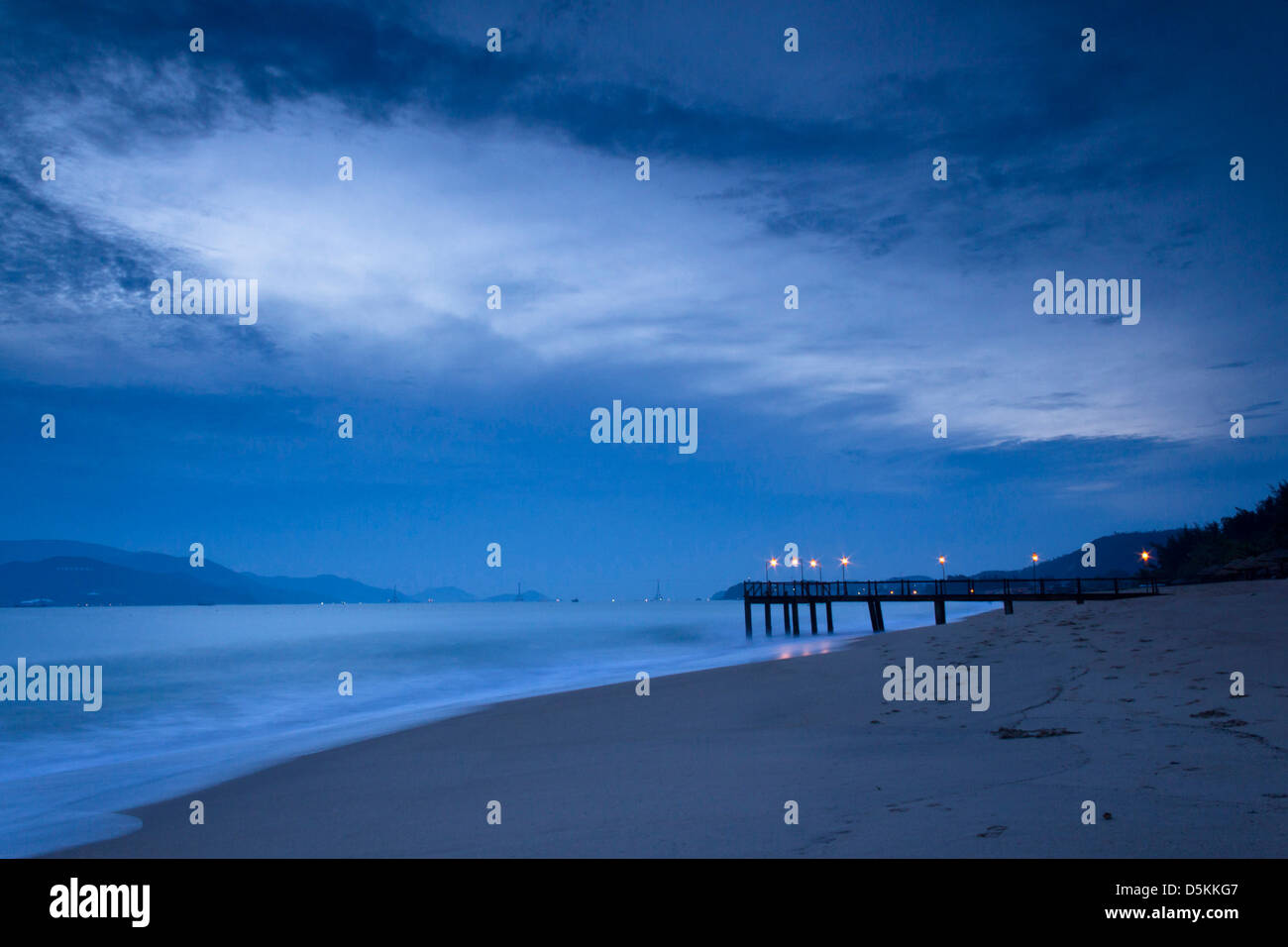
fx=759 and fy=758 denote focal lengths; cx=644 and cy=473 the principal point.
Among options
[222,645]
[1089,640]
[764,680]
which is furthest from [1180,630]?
[222,645]

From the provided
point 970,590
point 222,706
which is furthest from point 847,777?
point 970,590

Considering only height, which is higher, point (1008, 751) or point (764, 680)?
point (1008, 751)

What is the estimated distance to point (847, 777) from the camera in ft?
23.6

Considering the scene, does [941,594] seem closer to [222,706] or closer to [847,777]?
[222,706]

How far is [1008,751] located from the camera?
7.55 meters

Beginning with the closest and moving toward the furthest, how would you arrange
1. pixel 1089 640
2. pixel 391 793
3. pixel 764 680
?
pixel 391 793
pixel 1089 640
pixel 764 680

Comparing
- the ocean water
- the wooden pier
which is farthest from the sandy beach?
the wooden pier

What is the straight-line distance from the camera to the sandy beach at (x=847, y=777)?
504 cm
